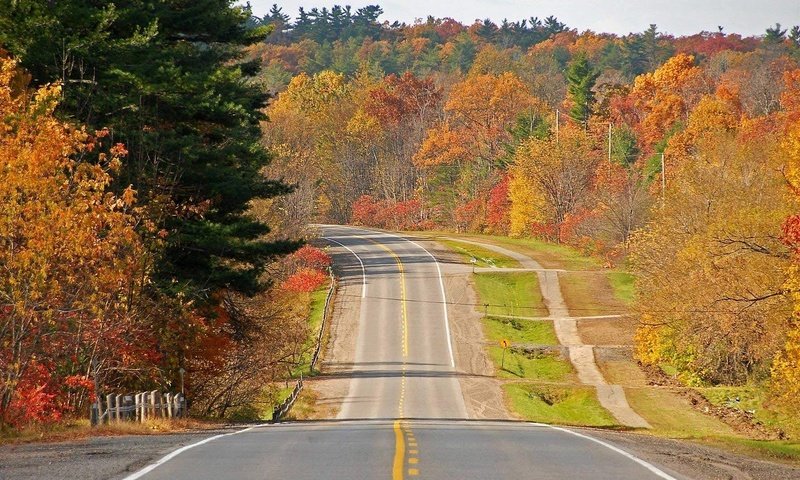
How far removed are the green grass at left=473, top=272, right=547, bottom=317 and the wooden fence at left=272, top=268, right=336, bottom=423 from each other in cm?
1213

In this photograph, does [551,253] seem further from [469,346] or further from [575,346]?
[469,346]

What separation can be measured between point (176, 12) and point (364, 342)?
40045 millimetres

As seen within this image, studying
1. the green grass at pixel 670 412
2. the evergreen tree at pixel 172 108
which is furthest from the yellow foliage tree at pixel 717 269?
the evergreen tree at pixel 172 108

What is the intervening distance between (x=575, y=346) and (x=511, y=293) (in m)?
18.0

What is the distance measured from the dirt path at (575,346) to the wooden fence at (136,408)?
75.9 feet

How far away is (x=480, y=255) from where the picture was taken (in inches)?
4149

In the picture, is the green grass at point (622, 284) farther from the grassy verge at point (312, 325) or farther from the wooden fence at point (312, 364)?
the grassy verge at point (312, 325)

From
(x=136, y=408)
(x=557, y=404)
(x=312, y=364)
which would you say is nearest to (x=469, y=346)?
(x=312, y=364)

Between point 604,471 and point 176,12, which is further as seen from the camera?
point 176,12

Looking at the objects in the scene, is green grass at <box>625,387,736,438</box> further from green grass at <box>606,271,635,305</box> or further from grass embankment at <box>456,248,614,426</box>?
green grass at <box>606,271,635,305</box>

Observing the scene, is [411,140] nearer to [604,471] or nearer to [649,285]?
[649,285]

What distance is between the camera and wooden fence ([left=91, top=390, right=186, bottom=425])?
88.6 feet

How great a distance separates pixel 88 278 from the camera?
27.8m

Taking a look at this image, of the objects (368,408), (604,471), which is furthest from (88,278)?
(368,408)
